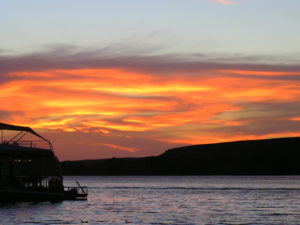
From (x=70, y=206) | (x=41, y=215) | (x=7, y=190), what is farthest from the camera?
(x=70, y=206)

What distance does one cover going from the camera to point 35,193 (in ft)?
284

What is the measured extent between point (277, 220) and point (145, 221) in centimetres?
1461

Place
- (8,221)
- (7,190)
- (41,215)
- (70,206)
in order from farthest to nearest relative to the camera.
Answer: (70,206)
(7,190)
(41,215)
(8,221)

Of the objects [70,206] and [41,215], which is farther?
[70,206]

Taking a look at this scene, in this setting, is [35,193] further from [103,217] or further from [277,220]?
[277,220]

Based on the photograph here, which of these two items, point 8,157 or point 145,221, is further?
point 8,157

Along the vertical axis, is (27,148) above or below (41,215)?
above

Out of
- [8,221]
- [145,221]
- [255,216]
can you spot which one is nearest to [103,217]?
[145,221]

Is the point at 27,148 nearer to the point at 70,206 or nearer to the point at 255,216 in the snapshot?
the point at 70,206

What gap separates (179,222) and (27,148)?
24515 millimetres

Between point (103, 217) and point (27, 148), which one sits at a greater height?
point (27, 148)

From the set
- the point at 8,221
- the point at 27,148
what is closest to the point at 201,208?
the point at 27,148

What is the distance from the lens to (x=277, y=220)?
74188 mm

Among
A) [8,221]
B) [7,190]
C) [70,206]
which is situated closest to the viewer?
[8,221]
